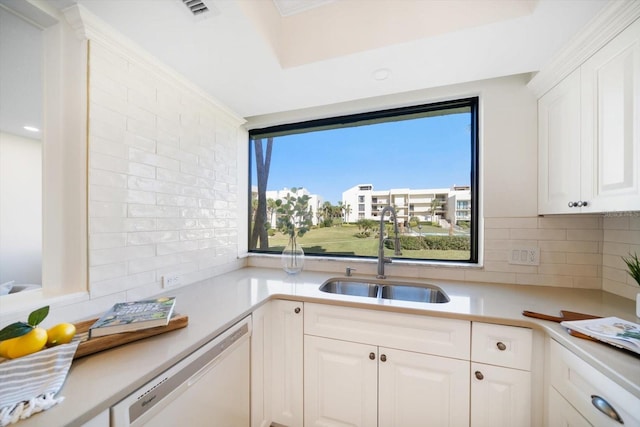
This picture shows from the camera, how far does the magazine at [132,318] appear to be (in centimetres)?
81

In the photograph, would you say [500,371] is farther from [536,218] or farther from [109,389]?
[109,389]

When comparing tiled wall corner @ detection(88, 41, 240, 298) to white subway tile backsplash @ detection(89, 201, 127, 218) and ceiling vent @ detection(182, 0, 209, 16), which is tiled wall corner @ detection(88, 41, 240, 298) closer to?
white subway tile backsplash @ detection(89, 201, 127, 218)

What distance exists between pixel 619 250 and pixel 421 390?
1304mm

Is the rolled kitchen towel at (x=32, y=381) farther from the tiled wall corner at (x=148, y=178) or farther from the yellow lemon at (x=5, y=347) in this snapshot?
the tiled wall corner at (x=148, y=178)

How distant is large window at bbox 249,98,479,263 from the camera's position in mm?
1771

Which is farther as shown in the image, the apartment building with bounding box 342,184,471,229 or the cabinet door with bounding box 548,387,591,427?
the apartment building with bounding box 342,184,471,229

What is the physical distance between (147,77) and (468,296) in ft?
7.04

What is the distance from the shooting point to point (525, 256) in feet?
4.91

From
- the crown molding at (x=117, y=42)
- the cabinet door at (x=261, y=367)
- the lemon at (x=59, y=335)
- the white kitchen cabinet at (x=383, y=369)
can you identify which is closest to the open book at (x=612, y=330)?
the white kitchen cabinet at (x=383, y=369)

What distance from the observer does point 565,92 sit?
123 cm

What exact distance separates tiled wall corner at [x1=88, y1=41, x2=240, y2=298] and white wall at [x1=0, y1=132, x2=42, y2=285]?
309 cm

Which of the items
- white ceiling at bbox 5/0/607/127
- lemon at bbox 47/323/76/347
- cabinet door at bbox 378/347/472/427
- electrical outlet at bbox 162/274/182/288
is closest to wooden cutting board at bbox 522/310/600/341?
cabinet door at bbox 378/347/472/427

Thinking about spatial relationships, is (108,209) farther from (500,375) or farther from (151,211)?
(500,375)

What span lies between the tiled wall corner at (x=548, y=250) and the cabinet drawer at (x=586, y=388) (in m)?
0.68
